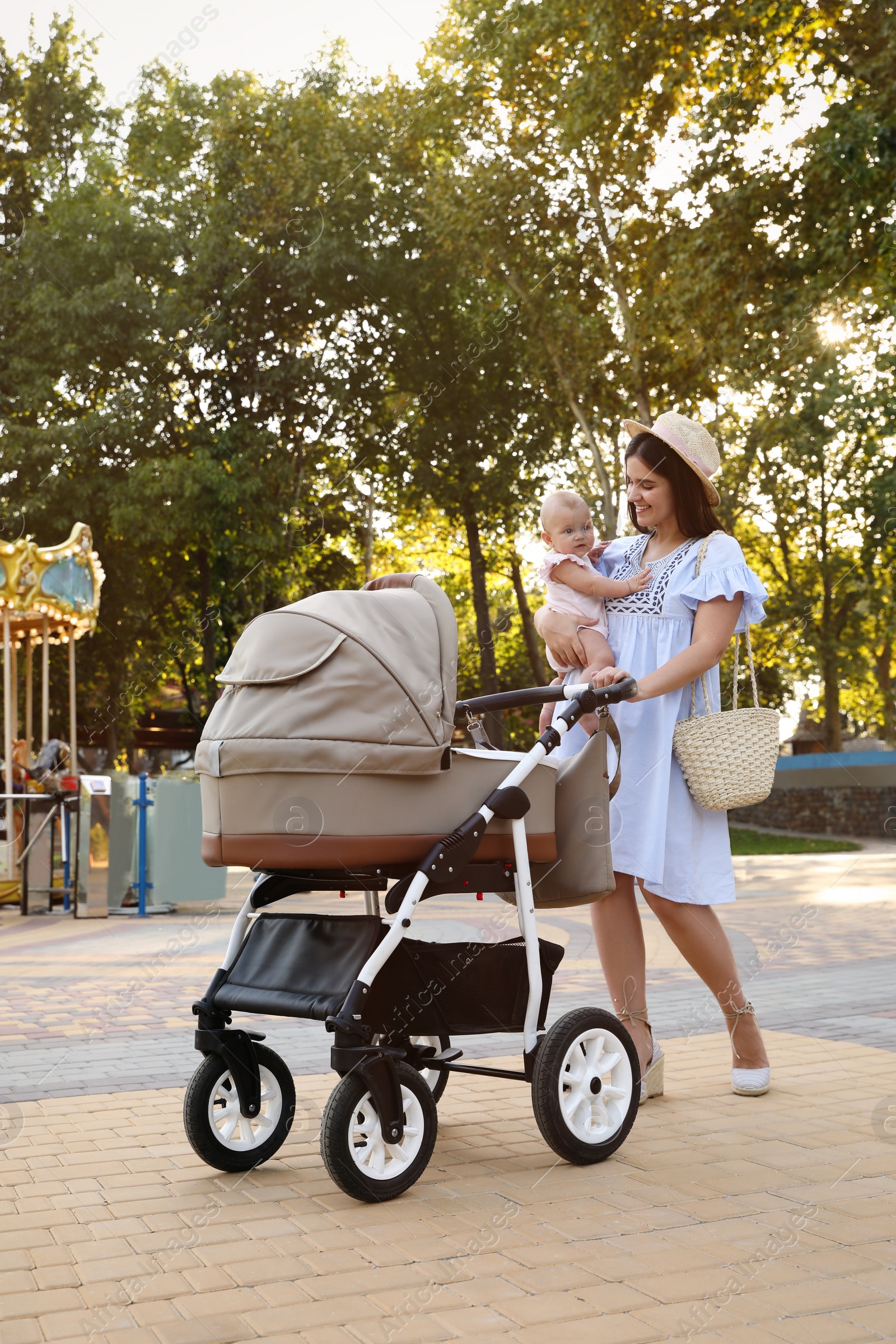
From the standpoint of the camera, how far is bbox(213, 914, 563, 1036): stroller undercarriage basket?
3.49 meters

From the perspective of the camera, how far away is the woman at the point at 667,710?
170 inches

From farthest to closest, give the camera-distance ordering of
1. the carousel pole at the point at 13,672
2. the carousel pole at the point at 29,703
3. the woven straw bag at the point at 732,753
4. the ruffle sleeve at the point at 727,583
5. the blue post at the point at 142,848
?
the carousel pole at the point at 29,703 → the carousel pole at the point at 13,672 → the blue post at the point at 142,848 → the ruffle sleeve at the point at 727,583 → the woven straw bag at the point at 732,753

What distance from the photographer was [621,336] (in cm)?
2311

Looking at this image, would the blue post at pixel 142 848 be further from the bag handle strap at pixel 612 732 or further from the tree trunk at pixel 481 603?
the tree trunk at pixel 481 603

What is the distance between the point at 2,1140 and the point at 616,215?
20717 mm

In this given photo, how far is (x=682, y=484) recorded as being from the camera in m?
4.50

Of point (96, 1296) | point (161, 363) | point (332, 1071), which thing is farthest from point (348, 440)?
point (96, 1296)

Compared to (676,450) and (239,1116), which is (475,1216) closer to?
(239,1116)

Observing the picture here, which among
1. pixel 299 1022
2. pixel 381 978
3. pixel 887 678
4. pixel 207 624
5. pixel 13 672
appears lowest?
pixel 299 1022

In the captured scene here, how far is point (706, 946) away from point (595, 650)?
1.02 m

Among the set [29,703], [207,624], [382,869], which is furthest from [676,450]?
[207,624]

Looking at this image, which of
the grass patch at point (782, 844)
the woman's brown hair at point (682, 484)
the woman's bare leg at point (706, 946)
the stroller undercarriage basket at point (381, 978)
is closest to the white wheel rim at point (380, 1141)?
the stroller undercarriage basket at point (381, 978)

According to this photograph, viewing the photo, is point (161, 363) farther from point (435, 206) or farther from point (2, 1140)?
point (2, 1140)

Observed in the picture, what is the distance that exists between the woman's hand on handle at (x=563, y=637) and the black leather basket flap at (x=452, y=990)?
0.98 metres
